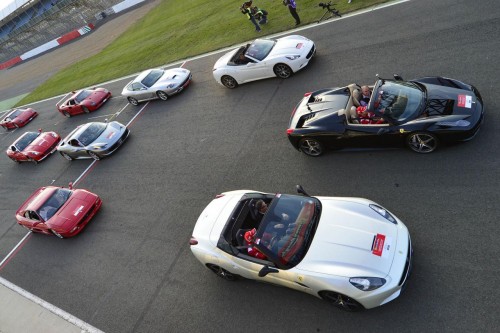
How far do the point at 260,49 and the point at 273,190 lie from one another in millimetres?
6789

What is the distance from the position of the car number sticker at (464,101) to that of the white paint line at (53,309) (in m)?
9.82

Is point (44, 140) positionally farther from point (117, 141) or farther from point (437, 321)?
point (437, 321)

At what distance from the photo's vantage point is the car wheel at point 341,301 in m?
6.01

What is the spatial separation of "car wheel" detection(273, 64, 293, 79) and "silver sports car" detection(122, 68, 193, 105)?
5127 mm

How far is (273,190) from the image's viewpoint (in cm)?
953

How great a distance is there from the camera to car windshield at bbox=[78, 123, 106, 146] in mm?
15047

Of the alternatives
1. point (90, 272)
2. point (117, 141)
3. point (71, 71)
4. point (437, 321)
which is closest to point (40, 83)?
A: point (71, 71)

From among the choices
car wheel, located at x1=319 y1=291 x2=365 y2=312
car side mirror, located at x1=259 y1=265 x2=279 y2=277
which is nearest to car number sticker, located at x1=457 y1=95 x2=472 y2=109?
car wheel, located at x1=319 y1=291 x2=365 y2=312

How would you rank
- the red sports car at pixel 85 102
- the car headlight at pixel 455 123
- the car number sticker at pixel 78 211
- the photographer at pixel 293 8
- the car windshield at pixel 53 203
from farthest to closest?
the red sports car at pixel 85 102 → the photographer at pixel 293 8 → the car windshield at pixel 53 203 → the car number sticker at pixel 78 211 → the car headlight at pixel 455 123

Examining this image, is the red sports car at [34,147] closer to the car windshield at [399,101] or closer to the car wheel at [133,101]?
the car wheel at [133,101]

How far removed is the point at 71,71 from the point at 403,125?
32934 mm

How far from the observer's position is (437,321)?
18.6 feet

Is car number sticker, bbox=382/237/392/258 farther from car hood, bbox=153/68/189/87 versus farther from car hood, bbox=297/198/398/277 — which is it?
car hood, bbox=153/68/189/87

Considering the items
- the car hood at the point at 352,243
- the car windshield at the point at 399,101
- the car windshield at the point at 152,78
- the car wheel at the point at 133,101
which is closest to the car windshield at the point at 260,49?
the car windshield at the point at 152,78
